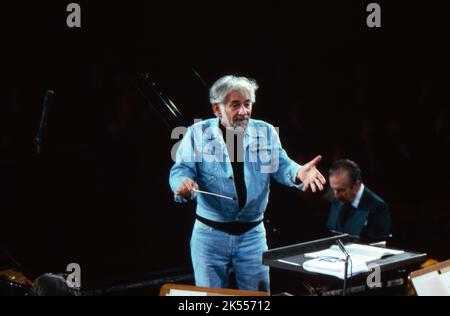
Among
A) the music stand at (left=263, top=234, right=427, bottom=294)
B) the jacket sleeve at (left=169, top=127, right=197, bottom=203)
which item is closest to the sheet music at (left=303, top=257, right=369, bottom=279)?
the music stand at (left=263, top=234, right=427, bottom=294)

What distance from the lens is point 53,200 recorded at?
4512 mm

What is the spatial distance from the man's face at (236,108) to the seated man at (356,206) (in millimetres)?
1459

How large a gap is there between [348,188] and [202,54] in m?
2.06

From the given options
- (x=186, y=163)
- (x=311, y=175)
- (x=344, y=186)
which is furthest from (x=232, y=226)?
(x=344, y=186)

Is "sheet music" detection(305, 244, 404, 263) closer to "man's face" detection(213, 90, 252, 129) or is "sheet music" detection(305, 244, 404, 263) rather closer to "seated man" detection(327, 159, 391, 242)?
"man's face" detection(213, 90, 252, 129)

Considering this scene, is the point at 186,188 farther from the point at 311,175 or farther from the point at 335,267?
the point at 335,267

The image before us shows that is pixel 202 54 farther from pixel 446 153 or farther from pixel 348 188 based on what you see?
pixel 446 153

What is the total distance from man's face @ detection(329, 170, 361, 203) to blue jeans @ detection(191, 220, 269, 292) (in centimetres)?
139

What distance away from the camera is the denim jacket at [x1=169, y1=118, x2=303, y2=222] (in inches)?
132

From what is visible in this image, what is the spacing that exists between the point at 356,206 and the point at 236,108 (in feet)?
5.49

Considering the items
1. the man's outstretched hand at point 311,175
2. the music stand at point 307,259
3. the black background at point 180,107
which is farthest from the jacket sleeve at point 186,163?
the black background at point 180,107

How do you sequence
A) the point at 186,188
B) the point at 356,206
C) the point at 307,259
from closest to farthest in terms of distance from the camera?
the point at 307,259 → the point at 186,188 → the point at 356,206

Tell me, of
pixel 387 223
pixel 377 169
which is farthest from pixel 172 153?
pixel 377 169

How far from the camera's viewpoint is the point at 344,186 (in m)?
4.52
